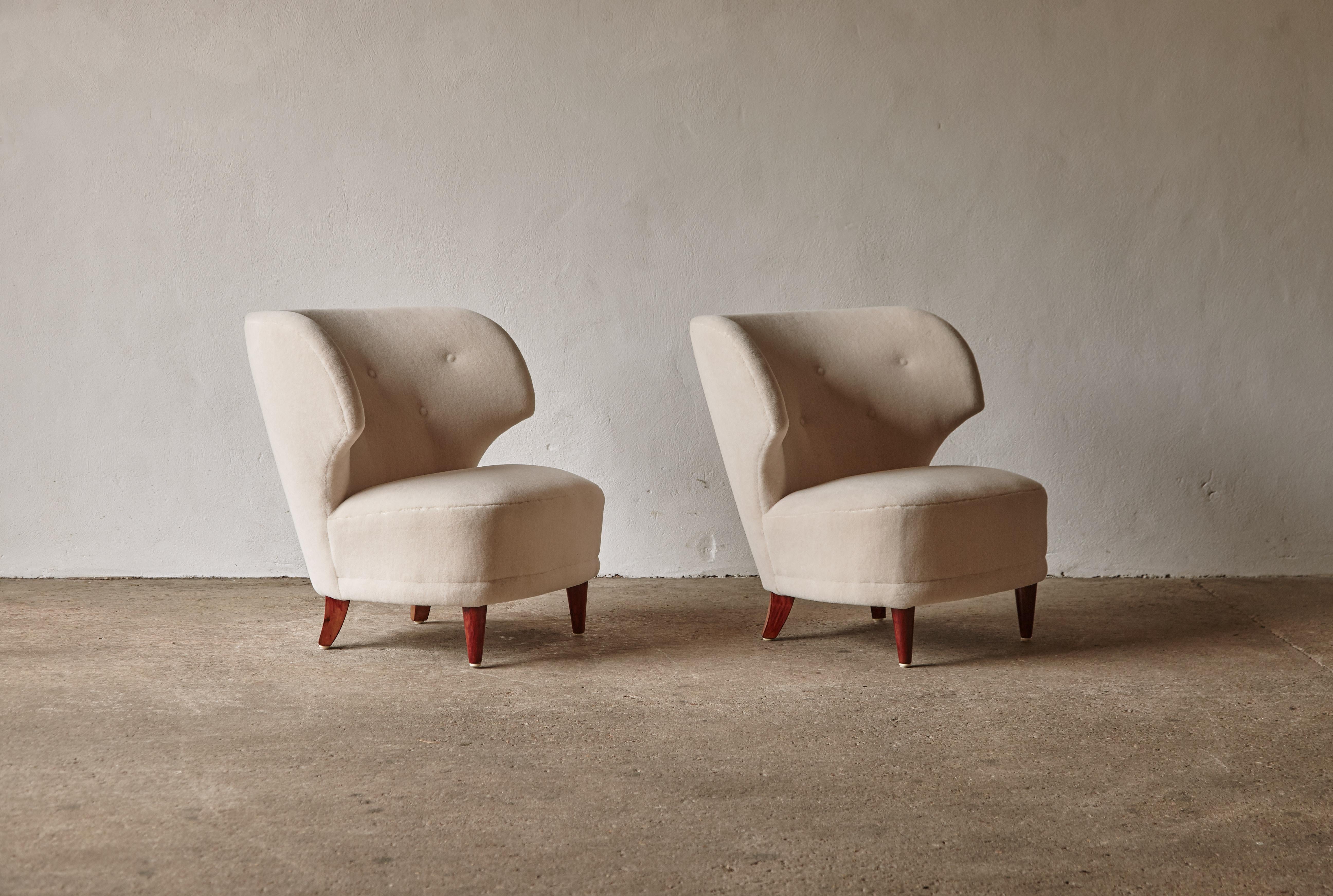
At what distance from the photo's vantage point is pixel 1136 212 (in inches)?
144

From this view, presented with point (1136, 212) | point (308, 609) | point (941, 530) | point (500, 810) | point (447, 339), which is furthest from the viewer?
point (1136, 212)

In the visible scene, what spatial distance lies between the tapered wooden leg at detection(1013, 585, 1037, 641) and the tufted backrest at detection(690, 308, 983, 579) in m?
0.47

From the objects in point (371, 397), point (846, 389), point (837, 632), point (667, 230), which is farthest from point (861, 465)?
point (371, 397)

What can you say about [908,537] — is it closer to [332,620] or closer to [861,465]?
[861,465]

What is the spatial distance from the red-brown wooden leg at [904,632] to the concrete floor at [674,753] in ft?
0.14

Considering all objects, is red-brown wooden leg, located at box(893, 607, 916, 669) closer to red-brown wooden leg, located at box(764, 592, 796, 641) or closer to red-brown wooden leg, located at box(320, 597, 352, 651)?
red-brown wooden leg, located at box(764, 592, 796, 641)

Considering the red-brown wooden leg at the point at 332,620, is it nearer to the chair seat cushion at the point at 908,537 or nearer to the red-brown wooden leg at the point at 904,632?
the chair seat cushion at the point at 908,537

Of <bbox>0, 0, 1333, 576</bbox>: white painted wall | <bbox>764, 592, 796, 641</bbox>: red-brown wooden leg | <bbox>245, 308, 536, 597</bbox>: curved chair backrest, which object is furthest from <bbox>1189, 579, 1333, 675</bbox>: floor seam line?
<bbox>245, 308, 536, 597</bbox>: curved chair backrest

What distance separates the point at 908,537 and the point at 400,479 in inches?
52.6

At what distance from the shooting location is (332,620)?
2.91 m

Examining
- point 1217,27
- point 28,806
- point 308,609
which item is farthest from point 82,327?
point 1217,27

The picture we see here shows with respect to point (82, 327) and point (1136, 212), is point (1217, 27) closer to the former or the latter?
point (1136, 212)

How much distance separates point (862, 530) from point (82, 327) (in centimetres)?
282

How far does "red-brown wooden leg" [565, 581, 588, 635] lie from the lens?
9.96 feet
